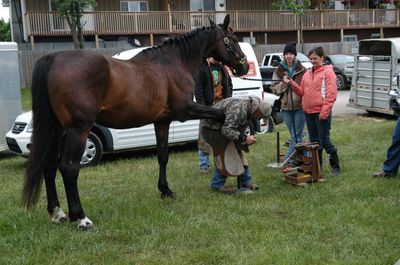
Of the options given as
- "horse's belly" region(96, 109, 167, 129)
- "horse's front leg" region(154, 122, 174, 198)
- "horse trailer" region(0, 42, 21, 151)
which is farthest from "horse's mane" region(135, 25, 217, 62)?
"horse trailer" region(0, 42, 21, 151)

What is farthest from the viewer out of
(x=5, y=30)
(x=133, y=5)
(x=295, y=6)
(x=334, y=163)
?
(x=5, y=30)

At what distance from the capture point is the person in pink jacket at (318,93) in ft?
21.9

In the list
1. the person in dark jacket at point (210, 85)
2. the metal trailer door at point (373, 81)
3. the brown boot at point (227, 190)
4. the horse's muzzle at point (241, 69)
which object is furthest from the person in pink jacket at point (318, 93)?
the metal trailer door at point (373, 81)

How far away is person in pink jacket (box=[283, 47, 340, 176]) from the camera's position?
668 centimetres

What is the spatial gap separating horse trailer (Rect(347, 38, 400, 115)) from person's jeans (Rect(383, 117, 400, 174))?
6489 mm

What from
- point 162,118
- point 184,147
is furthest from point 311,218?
point 184,147

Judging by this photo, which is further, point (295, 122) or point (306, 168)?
point (295, 122)

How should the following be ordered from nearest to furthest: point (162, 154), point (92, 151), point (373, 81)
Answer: point (162, 154), point (92, 151), point (373, 81)

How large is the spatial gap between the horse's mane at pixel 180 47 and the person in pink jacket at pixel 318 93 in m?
1.37

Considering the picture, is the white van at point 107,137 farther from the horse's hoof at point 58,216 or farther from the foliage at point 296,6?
the foliage at point 296,6

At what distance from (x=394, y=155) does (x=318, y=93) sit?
132 cm

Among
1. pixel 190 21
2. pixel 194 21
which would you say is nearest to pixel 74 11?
pixel 190 21

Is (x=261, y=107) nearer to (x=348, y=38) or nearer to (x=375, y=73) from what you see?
(x=375, y=73)

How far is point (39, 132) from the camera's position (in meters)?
5.05
